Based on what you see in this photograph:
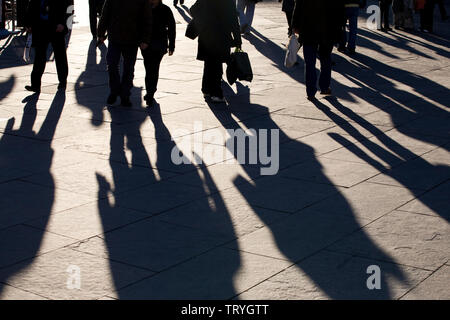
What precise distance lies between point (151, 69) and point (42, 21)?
1890 millimetres

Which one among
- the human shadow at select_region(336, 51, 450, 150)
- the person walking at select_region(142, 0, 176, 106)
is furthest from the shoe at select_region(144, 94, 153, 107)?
the human shadow at select_region(336, 51, 450, 150)

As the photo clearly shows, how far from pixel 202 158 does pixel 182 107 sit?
2.90 metres

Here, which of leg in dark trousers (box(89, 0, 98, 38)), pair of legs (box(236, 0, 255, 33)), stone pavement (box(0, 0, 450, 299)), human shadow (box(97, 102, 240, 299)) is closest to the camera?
human shadow (box(97, 102, 240, 299))

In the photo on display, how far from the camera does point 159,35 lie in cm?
1153

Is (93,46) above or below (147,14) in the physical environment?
below

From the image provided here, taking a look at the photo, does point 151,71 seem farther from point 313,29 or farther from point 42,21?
point 313,29

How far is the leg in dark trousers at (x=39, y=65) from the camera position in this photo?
1214 centimetres

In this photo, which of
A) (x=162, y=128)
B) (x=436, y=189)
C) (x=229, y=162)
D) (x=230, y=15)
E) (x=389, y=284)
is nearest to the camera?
(x=389, y=284)

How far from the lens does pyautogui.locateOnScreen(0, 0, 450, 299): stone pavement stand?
5.36 m

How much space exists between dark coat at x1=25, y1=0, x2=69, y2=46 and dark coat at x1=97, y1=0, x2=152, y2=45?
1217mm

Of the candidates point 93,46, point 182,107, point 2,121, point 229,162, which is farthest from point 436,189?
point 93,46

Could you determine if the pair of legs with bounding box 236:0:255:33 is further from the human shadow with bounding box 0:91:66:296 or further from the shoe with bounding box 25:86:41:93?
the human shadow with bounding box 0:91:66:296
